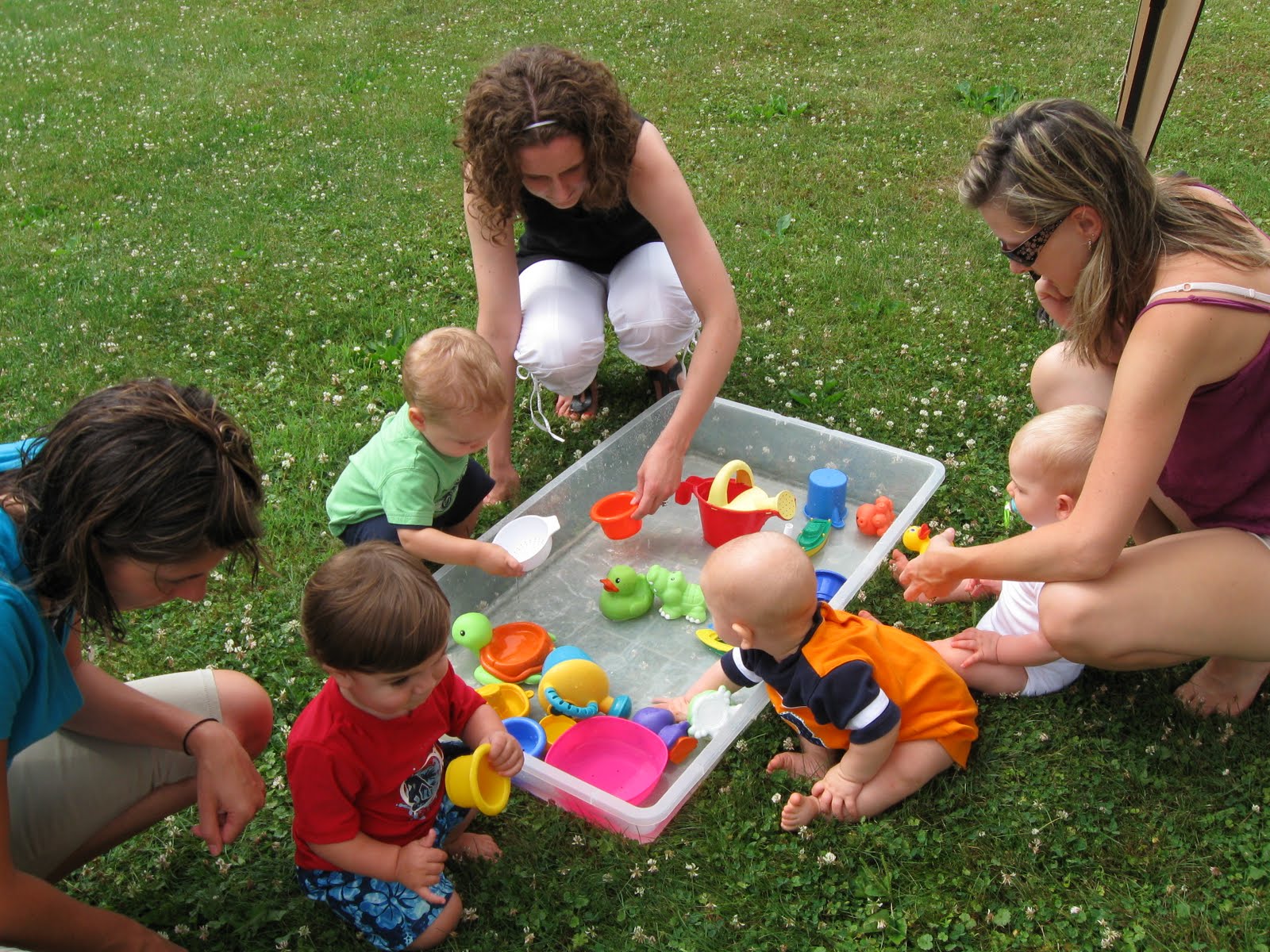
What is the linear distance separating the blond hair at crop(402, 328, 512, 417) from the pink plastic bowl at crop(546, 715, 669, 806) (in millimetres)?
895

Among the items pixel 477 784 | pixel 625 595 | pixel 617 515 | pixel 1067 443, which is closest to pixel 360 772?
pixel 477 784

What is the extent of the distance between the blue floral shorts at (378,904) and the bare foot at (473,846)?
0.58 feet

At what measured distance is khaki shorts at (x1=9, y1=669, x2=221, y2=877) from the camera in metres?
1.99

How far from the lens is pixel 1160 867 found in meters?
2.14

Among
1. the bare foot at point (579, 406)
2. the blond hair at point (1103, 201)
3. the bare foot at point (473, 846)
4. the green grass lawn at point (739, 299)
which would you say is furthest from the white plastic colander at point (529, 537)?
the blond hair at point (1103, 201)

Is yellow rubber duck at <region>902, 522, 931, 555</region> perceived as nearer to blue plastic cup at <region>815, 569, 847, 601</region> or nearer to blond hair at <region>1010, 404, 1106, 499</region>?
blue plastic cup at <region>815, 569, 847, 601</region>

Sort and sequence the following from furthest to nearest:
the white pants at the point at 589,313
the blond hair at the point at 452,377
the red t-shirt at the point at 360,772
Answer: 1. the white pants at the point at 589,313
2. the blond hair at the point at 452,377
3. the red t-shirt at the point at 360,772

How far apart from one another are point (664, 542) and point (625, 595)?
0.37 m

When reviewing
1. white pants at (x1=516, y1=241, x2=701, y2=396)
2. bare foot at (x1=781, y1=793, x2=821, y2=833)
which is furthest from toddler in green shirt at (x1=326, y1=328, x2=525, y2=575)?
bare foot at (x1=781, y1=793, x2=821, y2=833)

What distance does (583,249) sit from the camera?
3.51 metres

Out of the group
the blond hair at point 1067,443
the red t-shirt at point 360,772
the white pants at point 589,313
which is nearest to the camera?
the red t-shirt at point 360,772

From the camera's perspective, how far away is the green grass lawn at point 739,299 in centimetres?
216

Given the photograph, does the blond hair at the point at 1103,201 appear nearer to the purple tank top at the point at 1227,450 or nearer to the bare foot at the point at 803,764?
the purple tank top at the point at 1227,450

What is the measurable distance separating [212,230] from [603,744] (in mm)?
3862
